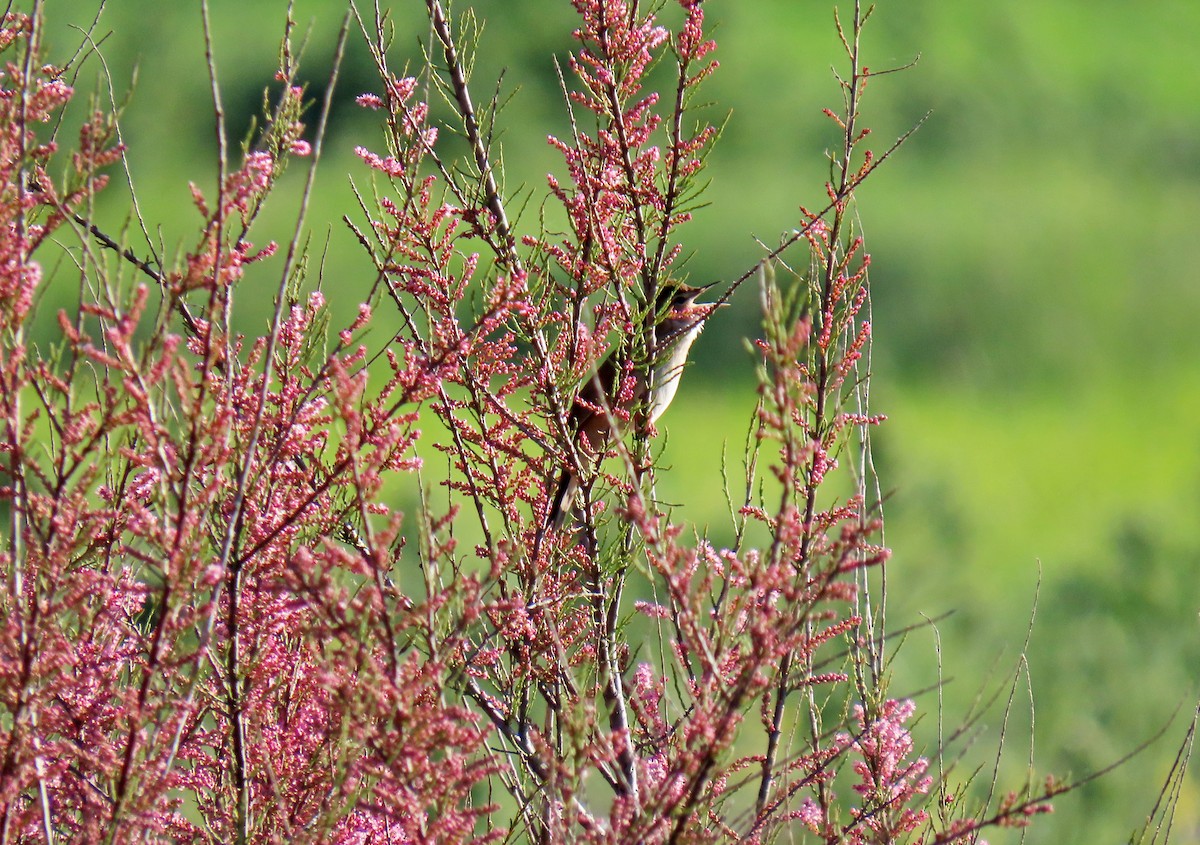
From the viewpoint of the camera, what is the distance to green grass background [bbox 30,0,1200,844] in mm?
44375

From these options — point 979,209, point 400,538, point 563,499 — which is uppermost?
point 979,209

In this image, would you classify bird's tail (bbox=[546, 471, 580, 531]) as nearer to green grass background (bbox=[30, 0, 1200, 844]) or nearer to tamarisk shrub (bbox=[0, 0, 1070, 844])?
tamarisk shrub (bbox=[0, 0, 1070, 844])

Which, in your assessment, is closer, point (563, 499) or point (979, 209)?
point (563, 499)

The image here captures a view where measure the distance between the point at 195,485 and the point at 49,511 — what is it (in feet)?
1.48

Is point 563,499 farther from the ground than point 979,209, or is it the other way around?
point 979,209

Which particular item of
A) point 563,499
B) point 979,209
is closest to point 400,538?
point 563,499

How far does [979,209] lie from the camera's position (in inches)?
2179

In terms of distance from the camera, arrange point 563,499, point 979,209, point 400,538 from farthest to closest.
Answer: point 979,209
point 563,499
point 400,538

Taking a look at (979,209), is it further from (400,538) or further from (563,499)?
(400,538)

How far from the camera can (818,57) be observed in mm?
54656

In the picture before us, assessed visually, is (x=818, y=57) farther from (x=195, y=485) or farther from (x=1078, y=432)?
(x=195, y=485)

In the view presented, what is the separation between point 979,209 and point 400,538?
5516cm

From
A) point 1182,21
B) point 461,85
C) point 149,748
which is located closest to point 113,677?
point 149,748

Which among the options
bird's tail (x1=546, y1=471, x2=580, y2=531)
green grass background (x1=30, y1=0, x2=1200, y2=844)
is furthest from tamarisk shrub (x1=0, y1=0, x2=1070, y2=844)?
green grass background (x1=30, y1=0, x2=1200, y2=844)
